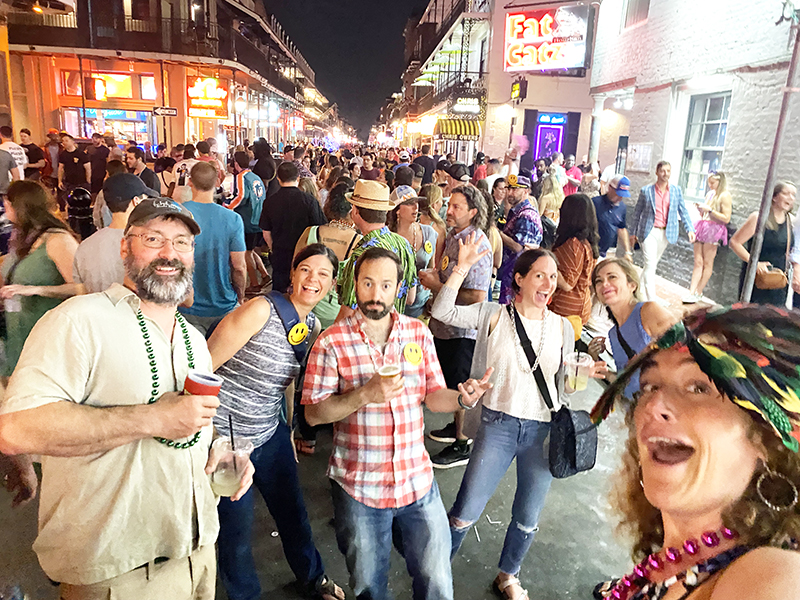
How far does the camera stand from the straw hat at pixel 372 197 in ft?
13.9

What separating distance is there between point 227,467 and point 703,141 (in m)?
10.1

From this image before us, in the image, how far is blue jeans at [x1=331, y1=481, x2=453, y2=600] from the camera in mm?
2516

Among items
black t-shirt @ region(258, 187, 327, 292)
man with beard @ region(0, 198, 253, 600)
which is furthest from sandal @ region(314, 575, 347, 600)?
black t-shirt @ region(258, 187, 327, 292)

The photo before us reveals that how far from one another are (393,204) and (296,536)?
8.93ft

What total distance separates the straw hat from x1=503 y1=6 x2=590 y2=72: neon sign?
44.8 ft

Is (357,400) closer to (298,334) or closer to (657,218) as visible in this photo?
(298,334)

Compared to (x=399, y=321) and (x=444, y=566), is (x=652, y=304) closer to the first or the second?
(x=399, y=321)

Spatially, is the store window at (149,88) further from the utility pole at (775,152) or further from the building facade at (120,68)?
the utility pole at (775,152)

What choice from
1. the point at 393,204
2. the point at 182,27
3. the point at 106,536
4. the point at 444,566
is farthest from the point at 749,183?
the point at 182,27

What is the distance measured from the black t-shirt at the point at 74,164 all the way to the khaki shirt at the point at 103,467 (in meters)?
13.1

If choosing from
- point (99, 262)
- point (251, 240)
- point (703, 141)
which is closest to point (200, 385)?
point (99, 262)

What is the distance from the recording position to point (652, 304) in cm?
310

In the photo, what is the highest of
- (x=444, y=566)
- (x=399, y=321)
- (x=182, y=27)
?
(x=182, y=27)

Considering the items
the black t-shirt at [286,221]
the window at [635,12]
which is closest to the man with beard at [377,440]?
the black t-shirt at [286,221]
